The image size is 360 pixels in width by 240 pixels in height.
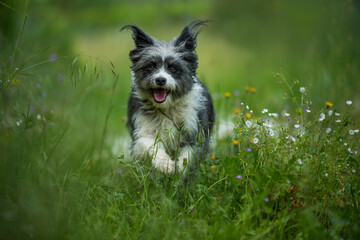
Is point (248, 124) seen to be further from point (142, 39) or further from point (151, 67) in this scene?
point (142, 39)

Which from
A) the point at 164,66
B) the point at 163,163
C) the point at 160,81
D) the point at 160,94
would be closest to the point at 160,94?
the point at 160,94

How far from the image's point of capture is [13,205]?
2461 millimetres

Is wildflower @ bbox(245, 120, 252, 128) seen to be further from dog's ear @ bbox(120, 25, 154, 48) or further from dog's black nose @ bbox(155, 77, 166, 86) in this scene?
dog's ear @ bbox(120, 25, 154, 48)

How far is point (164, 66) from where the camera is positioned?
4.02 m

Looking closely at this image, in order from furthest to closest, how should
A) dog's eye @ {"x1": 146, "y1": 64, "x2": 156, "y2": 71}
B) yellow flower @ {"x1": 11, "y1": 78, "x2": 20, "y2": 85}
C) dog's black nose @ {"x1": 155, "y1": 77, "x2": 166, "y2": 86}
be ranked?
dog's eye @ {"x1": 146, "y1": 64, "x2": 156, "y2": 71} → dog's black nose @ {"x1": 155, "y1": 77, "x2": 166, "y2": 86} → yellow flower @ {"x1": 11, "y1": 78, "x2": 20, "y2": 85}

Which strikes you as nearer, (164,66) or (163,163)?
(163,163)

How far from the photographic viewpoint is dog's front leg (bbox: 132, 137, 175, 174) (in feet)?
11.7

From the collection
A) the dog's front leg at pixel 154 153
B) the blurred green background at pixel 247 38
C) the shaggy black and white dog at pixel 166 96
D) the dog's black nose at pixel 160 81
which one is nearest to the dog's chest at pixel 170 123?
the shaggy black and white dog at pixel 166 96

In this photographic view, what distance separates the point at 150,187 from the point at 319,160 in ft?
4.39

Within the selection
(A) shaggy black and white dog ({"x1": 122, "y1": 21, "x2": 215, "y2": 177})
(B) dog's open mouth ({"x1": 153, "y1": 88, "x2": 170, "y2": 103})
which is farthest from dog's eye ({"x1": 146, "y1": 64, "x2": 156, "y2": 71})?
(B) dog's open mouth ({"x1": 153, "y1": 88, "x2": 170, "y2": 103})

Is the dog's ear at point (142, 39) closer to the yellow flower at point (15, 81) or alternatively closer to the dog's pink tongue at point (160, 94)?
the dog's pink tongue at point (160, 94)

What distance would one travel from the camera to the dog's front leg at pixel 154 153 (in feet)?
11.7

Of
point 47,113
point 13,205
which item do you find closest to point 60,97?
point 47,113

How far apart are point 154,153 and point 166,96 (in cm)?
63
